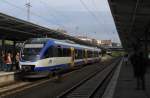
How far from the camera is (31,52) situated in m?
27.9

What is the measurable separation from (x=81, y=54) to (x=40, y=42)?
1799cm

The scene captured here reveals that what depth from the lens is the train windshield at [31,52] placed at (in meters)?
27.3

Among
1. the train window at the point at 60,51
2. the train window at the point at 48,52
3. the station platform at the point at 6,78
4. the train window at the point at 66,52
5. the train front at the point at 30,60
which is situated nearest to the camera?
the station platform at the point at 6,78

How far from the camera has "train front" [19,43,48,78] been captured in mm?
26862

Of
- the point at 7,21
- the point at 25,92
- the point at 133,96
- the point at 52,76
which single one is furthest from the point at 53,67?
the point at 133,96

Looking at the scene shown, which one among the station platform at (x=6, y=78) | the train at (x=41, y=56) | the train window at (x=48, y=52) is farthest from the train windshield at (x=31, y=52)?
the station platform at (x=6, y=78)

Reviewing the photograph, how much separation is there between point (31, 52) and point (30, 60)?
2.90 feet

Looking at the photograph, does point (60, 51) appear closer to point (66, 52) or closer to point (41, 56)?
point (66, 52)

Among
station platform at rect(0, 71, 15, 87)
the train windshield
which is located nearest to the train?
the train windshield

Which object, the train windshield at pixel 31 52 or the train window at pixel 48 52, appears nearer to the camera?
the train windshield at pixel 31 52

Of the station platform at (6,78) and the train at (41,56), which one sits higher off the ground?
the train at (41,56)

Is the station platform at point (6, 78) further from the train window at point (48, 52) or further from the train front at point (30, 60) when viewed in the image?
the train window at point (48, 52)

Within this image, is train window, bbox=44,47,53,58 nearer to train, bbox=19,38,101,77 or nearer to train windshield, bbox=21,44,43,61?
train, bbox=19,38,101,77

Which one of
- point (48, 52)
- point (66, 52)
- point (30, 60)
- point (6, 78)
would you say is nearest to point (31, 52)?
point (30, 60)
